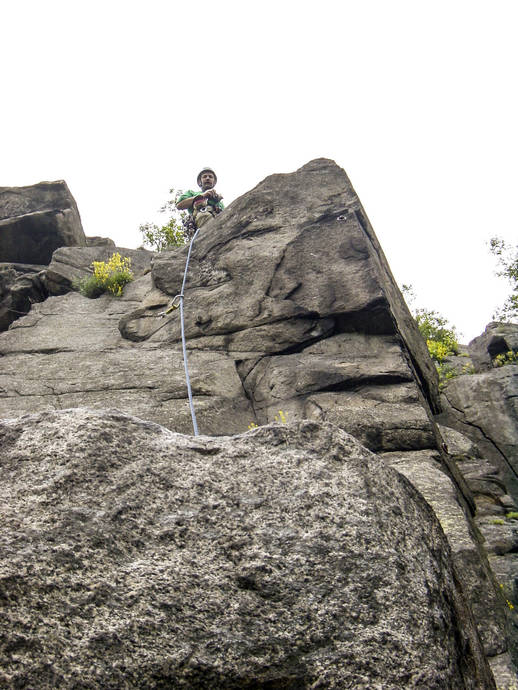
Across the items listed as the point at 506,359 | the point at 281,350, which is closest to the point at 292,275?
the point at 281,350

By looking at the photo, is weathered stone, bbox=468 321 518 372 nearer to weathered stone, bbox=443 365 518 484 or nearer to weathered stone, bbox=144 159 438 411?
weathered stone, bbox=443 365 518 484

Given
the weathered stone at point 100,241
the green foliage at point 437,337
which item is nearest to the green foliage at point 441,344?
the green foliage at point 437,337

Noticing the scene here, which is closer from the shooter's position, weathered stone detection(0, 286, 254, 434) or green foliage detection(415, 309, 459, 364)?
weathered stone detection(0, 286, 254, 434)

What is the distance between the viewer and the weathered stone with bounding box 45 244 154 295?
10.8 metres

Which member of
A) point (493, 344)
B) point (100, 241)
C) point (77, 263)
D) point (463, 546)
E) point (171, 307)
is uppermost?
point (100, 241)

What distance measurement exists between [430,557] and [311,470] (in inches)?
25.8

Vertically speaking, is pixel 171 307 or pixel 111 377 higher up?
pixel 171 307

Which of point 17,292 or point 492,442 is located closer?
point 492,442

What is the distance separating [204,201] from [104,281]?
2.96 m

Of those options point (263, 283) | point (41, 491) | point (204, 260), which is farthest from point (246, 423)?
point (41, 491)

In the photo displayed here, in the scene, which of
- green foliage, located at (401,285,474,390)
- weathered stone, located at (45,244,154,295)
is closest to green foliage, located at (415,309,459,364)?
green foliage, located at (401,285,474,390)

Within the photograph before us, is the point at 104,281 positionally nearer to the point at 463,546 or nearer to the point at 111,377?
the point at 111,377

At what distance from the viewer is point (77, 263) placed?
1143 cm

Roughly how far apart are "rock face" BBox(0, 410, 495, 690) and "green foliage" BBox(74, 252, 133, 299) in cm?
764
